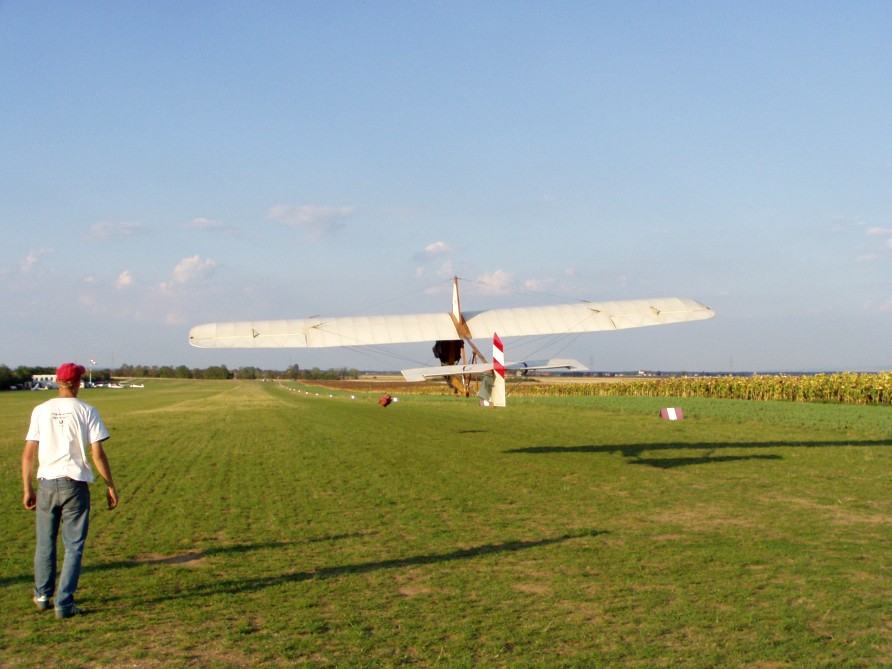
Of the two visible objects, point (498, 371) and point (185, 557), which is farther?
point (498, 371)

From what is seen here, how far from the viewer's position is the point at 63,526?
5816 millimetres

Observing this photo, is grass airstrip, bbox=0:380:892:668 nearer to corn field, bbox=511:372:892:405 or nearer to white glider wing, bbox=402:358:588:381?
white glider wing, bbox=402:358:588:381

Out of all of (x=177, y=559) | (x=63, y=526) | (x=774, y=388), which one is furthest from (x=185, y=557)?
(x=774, y=388)

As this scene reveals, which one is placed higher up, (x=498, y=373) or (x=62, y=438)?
(x=498, y=373)

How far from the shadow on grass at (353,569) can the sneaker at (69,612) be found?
0.52 m

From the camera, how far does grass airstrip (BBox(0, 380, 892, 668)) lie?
5.06 metres

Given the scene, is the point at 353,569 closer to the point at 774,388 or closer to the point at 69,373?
the point at 69,373

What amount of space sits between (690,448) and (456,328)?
257 inches

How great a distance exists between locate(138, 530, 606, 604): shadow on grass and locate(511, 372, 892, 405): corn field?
37.8 metres

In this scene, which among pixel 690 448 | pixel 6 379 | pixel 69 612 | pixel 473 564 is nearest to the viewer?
pixel 69 612

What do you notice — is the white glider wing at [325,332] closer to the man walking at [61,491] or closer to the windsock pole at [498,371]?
the windsock pole at [498,371]

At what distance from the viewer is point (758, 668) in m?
4.65

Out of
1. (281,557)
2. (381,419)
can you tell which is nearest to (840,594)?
(281,557)

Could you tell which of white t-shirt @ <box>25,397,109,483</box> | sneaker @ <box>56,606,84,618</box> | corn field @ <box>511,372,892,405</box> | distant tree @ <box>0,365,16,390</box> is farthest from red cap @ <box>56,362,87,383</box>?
distant tree @ <box>0,365,16,390</box>
